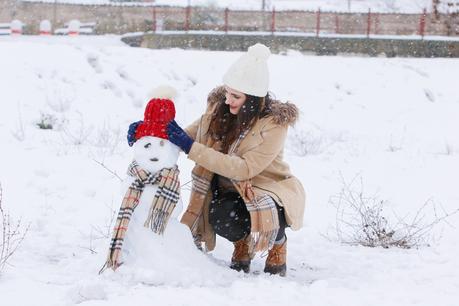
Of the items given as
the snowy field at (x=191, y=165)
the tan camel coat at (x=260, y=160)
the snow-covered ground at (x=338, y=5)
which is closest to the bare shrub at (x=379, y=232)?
the snowy field at (x=191, y=165)

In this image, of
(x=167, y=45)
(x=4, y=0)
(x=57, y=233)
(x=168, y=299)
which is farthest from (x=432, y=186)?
(x=4, y=0)

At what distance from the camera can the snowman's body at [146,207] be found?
151 inches

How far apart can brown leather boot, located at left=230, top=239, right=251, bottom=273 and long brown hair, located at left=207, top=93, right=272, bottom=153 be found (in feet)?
1.95

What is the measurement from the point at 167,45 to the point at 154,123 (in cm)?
1845

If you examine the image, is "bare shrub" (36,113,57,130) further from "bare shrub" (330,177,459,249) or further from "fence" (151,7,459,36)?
"fence" (151,7,459,36)

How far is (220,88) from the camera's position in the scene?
14.5 feet

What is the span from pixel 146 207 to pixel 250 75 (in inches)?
38.2

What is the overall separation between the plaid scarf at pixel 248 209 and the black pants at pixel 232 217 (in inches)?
3.1

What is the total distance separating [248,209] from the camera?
13.4 ft

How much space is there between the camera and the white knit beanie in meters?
4.07

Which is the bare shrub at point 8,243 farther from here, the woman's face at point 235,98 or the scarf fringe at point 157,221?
the woman's face at point 235,98

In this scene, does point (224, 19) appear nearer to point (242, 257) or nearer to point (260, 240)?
point (242, 257)

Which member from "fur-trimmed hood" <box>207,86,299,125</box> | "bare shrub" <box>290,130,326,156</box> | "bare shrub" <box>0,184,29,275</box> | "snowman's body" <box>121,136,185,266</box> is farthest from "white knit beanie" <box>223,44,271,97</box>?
"bare shrub" <box>290,130,326,156</box>

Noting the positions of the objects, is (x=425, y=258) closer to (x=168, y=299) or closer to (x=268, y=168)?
(x=268, y=168)
